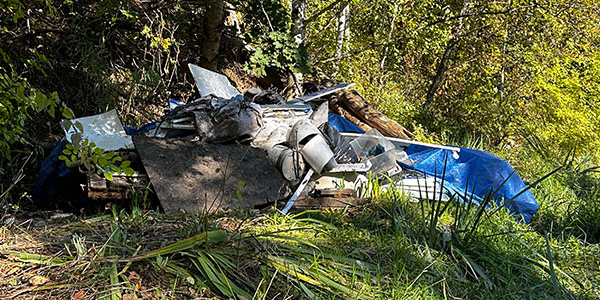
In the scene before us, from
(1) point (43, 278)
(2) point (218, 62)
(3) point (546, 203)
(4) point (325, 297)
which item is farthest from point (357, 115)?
(1) point (43, 278)

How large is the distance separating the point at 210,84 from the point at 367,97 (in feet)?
12.2

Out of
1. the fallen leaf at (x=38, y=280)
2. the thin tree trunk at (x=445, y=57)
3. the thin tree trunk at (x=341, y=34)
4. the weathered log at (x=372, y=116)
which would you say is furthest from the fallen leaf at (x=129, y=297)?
the thin tree trunk at (x=445, y=57)

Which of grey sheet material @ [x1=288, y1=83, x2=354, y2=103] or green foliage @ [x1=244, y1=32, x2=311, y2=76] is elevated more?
green foliage @ [x1=244, y1=32, x2=311, y2=76]

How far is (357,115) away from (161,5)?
10.1 feet

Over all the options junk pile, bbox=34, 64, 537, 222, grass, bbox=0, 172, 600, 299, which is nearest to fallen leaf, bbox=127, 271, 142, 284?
grass, bbox=0, 172, 600, 299

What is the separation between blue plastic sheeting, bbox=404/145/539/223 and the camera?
492cm

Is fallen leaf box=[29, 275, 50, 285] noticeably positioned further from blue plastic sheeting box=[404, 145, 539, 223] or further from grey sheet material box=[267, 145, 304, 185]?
blue plastic sheeting box=[404, 145, 539, 223]

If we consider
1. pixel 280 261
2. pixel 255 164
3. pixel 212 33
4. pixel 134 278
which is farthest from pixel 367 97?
pixel 134 278

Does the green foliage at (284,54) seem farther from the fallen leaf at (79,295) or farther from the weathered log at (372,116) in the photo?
the fallen leaf at (79,295)

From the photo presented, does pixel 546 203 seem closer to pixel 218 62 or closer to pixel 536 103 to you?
pixel 536 103

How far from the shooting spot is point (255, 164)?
4699 mm

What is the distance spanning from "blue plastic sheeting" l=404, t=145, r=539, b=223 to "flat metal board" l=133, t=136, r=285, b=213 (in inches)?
71.0

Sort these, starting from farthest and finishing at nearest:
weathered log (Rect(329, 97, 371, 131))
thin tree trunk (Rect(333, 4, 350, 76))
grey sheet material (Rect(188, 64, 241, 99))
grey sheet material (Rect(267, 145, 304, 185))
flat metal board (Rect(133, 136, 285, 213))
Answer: thin tree trunk (Rect(333, 4, 350, 76)) < weathered log (Rect(329, 97, 371, 131)) < grey sheet material (Rect(188, 64, 241, 99)) < grey sheet material (Rect(267, 145, 304, 185)) < flat metal board (Rect(133, 136, 285, 213))

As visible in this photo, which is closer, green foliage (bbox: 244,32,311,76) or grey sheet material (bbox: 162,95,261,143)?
grey sheet material (bbox: 162,95,261,143)
